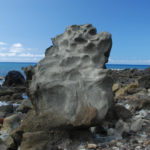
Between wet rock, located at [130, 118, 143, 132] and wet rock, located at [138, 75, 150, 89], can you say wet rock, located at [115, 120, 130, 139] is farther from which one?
wet rock, located at [138, 75, 150, 89]

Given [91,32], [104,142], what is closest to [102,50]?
[91,32]

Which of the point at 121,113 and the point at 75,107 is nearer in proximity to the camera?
the point at 75,107

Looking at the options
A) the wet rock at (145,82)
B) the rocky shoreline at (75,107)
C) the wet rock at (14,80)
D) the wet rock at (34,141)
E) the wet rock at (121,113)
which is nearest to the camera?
the wet rock at (34,141)

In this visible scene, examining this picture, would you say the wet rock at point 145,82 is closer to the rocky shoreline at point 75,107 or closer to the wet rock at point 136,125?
the rocky shoreline at point 75,107

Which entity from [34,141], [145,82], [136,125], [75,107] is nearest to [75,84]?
[75,107]

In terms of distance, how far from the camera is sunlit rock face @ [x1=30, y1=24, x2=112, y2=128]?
3.29 metres

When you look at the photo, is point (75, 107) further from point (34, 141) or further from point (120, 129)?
point (120, 129)

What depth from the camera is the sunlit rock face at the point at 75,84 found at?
10.8 feet

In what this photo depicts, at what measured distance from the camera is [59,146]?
10.3ft

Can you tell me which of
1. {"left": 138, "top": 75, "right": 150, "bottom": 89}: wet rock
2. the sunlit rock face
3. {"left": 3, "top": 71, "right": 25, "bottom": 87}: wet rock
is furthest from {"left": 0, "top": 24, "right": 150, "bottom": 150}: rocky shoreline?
{"left": 3, "top": 71, "right": 25, "bottom": 87}: wet rock

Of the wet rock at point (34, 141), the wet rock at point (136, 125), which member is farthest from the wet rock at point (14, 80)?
the wet rock at point (34, 141)

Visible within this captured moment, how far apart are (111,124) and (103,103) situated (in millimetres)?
946

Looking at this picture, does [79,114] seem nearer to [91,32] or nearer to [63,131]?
[63,131]

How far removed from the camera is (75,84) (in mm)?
3533
